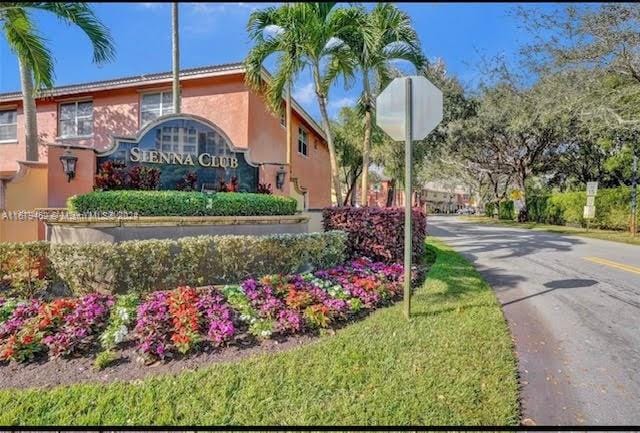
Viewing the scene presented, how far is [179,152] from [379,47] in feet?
17.8

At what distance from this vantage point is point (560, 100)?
14.9 m

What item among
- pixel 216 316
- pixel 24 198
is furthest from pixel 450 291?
pixel 24 198

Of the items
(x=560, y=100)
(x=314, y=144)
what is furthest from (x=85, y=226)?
(x=560, y=100)

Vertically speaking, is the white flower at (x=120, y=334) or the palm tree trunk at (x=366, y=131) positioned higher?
the palm tree trunk at (x=366, y=131)

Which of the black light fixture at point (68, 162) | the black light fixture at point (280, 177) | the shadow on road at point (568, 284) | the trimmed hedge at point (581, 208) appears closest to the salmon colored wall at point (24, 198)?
the black light fixture at point (68, 162)

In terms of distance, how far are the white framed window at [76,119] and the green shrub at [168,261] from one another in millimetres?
10273

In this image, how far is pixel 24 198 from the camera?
7.71 metres

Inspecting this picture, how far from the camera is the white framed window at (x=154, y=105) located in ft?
41.8

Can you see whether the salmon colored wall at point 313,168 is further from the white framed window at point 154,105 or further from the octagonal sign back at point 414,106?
the octagonal sign back at point 414,106

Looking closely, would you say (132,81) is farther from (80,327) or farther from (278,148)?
(80,327)

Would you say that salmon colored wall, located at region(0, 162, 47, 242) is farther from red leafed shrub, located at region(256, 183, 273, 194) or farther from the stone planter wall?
red leafed shrub, located at region(256, 183, 273, 194)

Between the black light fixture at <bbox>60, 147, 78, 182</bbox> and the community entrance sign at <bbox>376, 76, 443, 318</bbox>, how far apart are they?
6.38 metres

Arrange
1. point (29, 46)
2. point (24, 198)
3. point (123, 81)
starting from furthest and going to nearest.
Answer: point (123, 81)
point (29, 46)
point (24, 198)

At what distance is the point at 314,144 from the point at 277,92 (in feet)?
30.6
